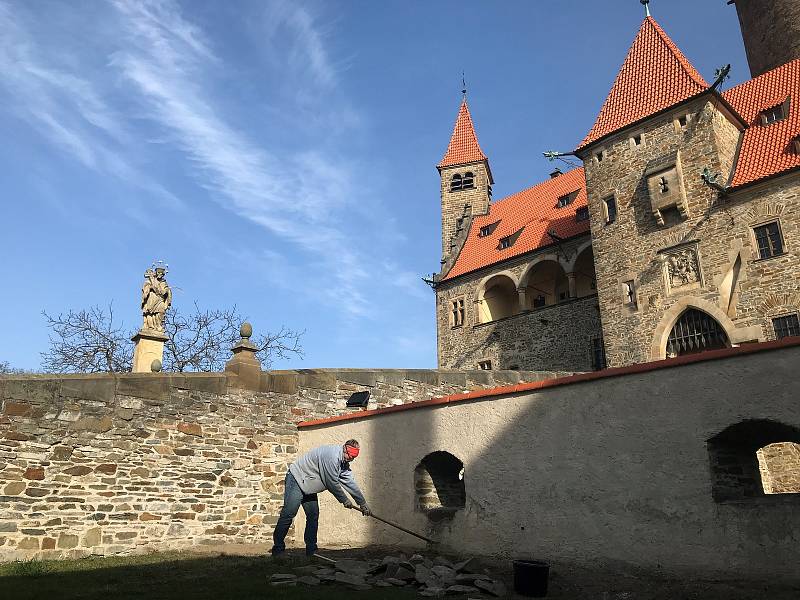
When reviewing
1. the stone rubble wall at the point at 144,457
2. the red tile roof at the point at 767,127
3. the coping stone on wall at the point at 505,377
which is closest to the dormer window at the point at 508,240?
the red tile roof at the point at 767,127

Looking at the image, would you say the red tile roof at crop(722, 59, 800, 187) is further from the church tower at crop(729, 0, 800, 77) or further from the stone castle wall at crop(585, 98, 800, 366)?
the church tower at crop(729, 0, 800, 77)

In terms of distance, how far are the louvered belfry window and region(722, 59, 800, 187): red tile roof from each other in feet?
13.5

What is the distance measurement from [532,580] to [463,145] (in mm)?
33384

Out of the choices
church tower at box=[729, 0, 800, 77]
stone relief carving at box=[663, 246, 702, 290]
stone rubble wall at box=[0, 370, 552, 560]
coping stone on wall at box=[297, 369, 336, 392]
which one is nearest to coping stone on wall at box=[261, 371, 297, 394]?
stone rubble wall at box=[0, 370, 552, 560]

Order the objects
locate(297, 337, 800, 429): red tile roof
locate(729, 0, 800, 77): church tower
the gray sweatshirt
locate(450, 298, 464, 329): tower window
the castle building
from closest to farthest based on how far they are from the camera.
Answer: locate(297, 337, 800, 429): red tile roof, the gray sweatshirt, the castle building, locate(729, 0, 800, 77): church tower, locate(450, 298, 464, 329): tower window

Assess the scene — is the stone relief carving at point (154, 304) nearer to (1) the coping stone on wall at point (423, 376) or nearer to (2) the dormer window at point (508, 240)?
(1) the coping stone on wall at point (423, 376)

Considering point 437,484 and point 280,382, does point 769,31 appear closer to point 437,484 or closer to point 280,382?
point 280,382

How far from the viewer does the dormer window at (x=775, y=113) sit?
19.6 m

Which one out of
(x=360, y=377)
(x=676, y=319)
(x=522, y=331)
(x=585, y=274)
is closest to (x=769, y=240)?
(x=676, y=319)

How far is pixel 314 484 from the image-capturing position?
7871 millimetres

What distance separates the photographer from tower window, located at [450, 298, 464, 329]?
29.7m

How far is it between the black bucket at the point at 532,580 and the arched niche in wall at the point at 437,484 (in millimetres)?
3123

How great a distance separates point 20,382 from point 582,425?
783 centimetres

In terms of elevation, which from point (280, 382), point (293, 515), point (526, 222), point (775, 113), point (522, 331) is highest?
point (526, 222)
